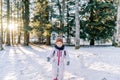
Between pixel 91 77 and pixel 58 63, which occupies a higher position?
pixel 58 63

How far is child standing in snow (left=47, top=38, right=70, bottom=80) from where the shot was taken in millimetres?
7191

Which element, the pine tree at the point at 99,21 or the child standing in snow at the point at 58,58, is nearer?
the child standing in snow at the point at 58,58

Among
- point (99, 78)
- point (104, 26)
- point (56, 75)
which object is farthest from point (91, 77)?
point (104, 26)

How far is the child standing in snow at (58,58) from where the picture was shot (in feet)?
23.6

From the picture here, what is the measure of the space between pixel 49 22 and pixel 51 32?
44.6 inches

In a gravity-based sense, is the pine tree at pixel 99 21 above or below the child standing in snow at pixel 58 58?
above

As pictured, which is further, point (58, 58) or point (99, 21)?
point (99, 21)

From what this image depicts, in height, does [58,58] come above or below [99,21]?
below

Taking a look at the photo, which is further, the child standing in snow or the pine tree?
the pine tree

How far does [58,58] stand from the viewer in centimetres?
726

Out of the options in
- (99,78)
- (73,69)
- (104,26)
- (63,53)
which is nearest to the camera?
(63,53)

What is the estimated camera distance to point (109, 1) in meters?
27.0

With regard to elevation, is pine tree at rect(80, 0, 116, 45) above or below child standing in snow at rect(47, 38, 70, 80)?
above

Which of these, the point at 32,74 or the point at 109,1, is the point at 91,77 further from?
the point at 109,1
